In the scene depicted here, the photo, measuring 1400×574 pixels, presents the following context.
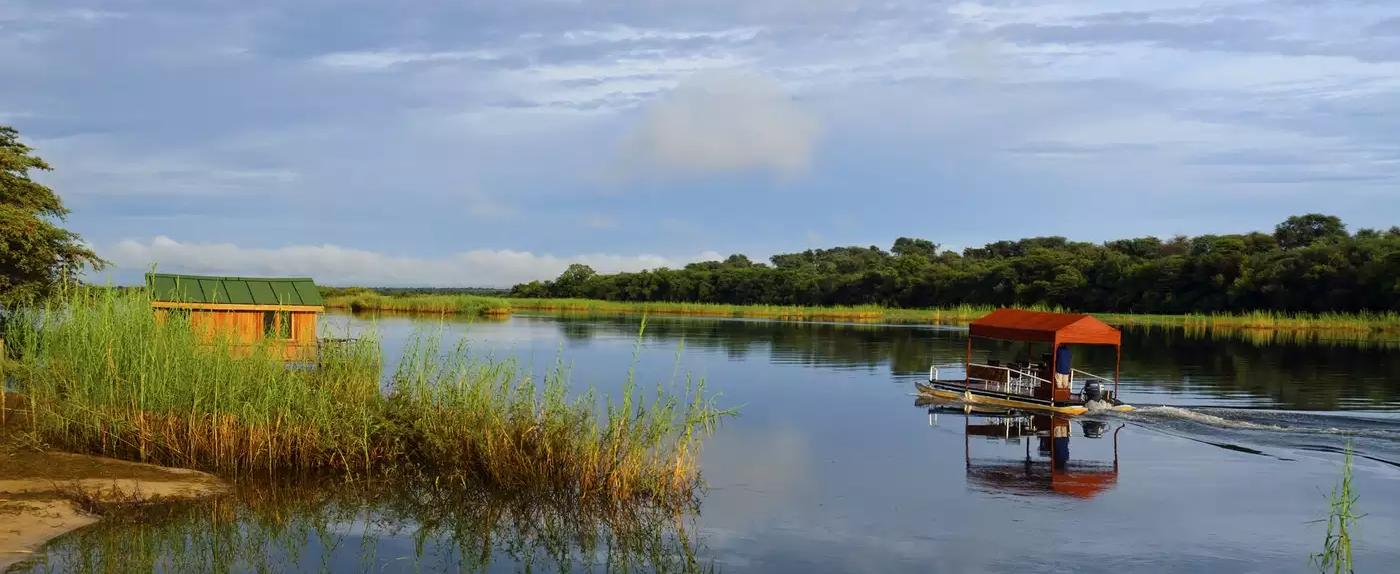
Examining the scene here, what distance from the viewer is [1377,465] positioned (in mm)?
18875

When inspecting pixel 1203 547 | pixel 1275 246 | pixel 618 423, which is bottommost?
pixel 1203 547

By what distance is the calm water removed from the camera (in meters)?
11.8

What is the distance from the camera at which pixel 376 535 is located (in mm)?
12203

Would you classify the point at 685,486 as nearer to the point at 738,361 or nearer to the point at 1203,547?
the point at 1203,547

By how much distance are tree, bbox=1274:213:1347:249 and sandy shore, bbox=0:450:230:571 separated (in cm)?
9740

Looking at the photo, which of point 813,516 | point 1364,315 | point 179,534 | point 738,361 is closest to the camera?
point 179,534

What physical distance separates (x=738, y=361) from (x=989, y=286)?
67.3 m

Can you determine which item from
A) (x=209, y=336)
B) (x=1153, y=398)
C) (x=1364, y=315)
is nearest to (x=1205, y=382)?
(x=1153, y=398)

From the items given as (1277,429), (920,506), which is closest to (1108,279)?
(1277,429)

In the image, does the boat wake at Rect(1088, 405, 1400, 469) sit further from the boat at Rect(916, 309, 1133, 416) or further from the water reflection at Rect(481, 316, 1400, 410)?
the water reflection at Rect(481, 316, 1400, 410)

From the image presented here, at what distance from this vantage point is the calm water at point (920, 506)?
38.7 feet

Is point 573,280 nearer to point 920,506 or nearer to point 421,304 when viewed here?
point 421,304

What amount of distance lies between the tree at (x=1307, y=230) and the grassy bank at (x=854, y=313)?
794 inches

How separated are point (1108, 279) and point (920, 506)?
82.2m
